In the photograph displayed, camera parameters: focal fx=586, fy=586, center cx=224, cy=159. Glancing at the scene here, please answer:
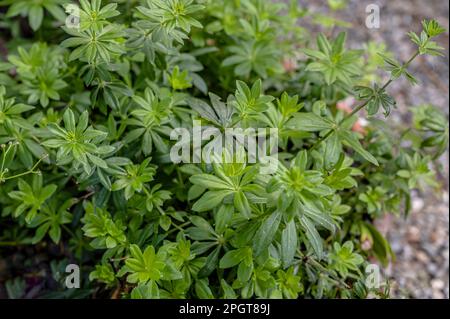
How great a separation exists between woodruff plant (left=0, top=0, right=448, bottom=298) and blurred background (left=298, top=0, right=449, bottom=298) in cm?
30

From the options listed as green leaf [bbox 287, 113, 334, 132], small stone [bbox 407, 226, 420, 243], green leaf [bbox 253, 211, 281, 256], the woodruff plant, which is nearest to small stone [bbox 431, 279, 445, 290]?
small stone [bbox 407, 226, 420, 243]

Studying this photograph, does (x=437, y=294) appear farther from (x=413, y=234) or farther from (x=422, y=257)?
(x=413, y=234)

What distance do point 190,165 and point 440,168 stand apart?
117 centimetres

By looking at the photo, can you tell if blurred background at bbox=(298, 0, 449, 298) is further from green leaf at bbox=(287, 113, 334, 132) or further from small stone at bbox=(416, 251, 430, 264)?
green leaf at bbox=(287, 113, 334, 132)

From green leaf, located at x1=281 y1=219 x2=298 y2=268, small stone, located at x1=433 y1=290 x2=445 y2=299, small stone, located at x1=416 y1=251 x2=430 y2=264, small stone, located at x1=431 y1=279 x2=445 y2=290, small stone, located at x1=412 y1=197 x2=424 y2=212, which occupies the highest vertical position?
small stone, located at x1=412 y1=197 x2=424 y2=212

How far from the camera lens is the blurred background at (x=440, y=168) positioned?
2674 mm

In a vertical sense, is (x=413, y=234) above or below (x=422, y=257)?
above

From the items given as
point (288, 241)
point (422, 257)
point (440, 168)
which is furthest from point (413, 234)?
point (288, 241)

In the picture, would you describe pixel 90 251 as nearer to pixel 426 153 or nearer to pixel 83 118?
pixel 83 118

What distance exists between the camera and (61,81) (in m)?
2.23

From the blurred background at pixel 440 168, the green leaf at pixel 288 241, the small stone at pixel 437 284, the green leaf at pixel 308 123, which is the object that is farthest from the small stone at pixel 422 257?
the green leaf at pixel 288 241

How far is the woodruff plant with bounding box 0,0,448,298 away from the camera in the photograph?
5.80 feet

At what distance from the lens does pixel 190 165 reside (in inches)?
75.8

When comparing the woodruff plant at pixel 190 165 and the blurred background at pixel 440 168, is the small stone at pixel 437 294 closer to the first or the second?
the blurred background at pixel 440 168
